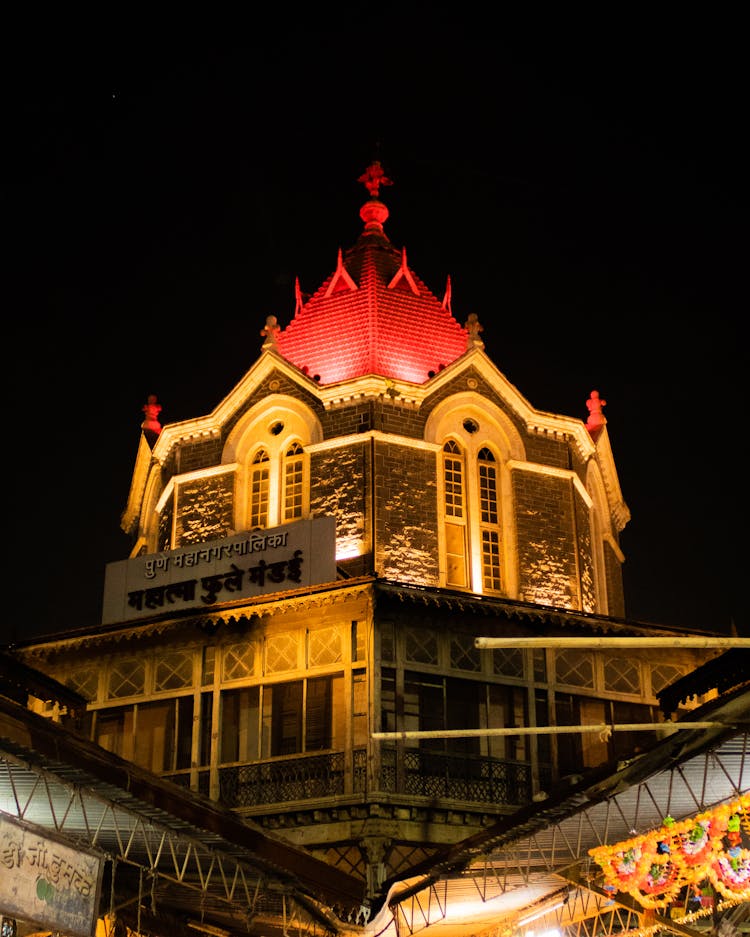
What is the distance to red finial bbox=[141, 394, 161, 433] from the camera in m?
38.8

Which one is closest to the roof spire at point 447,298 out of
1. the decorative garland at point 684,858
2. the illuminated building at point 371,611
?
the illuminated building at point 371,611

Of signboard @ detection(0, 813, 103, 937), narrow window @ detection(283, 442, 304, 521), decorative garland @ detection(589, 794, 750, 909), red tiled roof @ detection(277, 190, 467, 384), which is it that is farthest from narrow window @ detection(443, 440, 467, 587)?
signboard @ detection(0, 813, 103, 937)

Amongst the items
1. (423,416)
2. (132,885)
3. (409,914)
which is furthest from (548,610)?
(132,885)

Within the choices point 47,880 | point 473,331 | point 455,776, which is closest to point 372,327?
point 473,331

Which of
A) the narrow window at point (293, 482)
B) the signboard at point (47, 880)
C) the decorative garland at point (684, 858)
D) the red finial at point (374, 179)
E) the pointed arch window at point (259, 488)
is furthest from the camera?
the red finial at point (374, 179)

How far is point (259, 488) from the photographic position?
1389 inches

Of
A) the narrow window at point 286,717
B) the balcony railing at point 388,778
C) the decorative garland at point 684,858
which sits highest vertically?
the narrow window at point 286,717

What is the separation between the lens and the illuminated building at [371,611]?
2888 cm

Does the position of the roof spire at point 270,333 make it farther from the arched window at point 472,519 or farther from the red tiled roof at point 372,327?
the arched window at point 472,519

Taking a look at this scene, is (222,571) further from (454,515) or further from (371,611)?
(454,515)

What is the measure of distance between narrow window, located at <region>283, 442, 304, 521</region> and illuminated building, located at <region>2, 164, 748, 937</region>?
48mm

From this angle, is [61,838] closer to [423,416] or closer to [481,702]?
[481,702]

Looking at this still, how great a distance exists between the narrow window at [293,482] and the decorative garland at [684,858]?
49.2ft

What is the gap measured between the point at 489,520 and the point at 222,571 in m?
6.85
